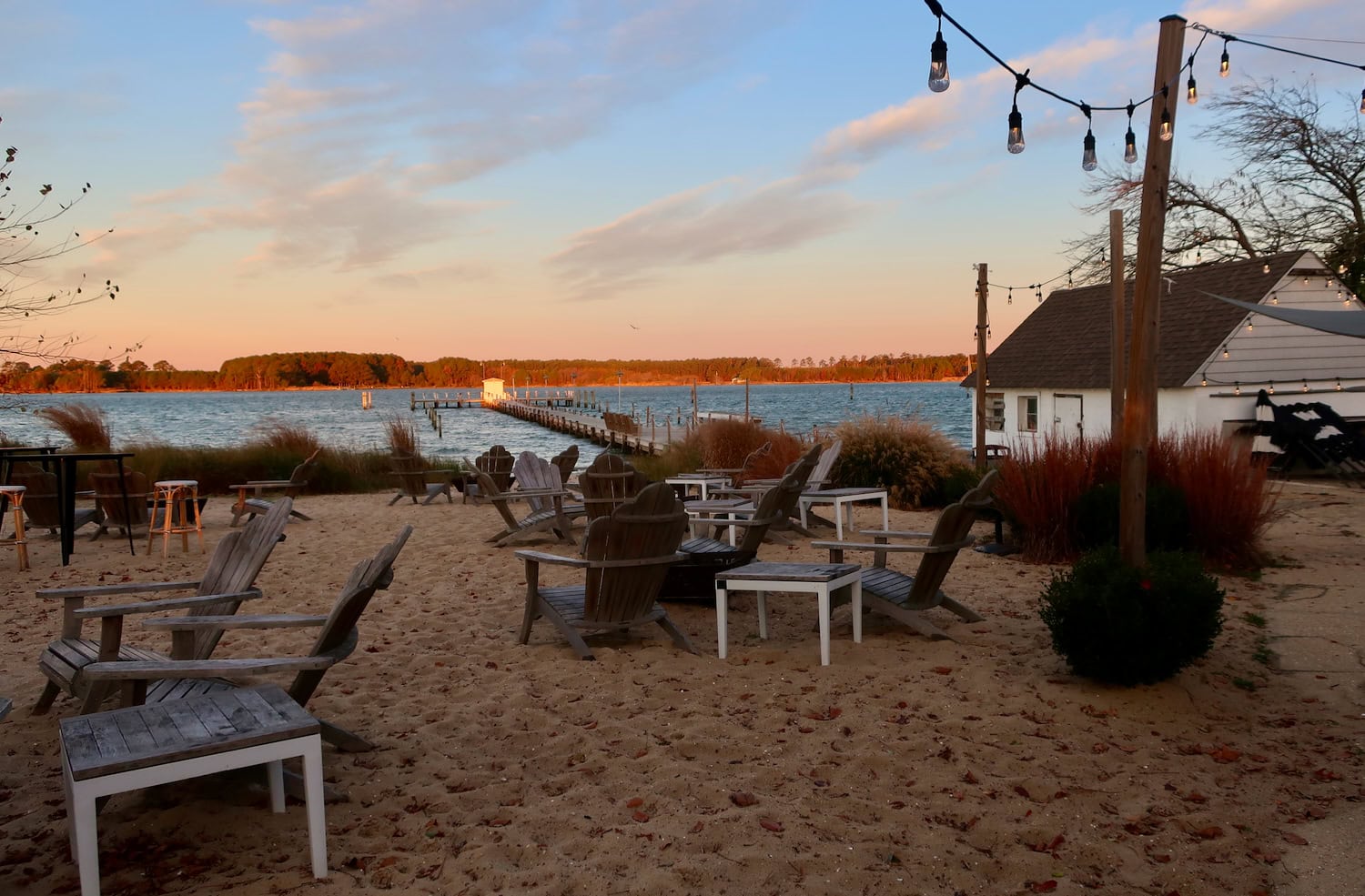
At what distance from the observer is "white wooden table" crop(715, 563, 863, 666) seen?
5191 mm

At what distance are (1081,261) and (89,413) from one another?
24036mm

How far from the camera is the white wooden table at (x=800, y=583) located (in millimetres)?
5191

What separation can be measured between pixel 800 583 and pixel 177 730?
3201 mm

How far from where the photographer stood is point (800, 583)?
5.24 m

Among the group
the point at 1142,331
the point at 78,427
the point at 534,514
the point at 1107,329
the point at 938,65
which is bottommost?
the point at 534,514

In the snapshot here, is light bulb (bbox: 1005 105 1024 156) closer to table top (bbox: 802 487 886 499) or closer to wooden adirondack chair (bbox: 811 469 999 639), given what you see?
wooden adirondack chair (bbox: 811 469 999 639)

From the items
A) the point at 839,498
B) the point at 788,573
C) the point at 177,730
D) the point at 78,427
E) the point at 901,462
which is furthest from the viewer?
the point at 78,427

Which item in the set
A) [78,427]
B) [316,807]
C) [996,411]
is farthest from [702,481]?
[996,411]

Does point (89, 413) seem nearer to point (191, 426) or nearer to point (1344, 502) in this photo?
point (1344, 502)

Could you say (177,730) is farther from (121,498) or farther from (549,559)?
(121,498)

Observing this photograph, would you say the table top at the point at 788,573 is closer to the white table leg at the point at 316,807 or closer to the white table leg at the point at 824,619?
the white table leg at the point at 824,619

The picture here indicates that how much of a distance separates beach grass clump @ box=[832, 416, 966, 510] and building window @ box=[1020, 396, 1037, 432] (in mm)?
8646

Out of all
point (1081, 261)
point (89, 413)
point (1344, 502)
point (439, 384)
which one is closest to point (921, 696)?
point (1344, 502)

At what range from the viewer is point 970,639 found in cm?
573
